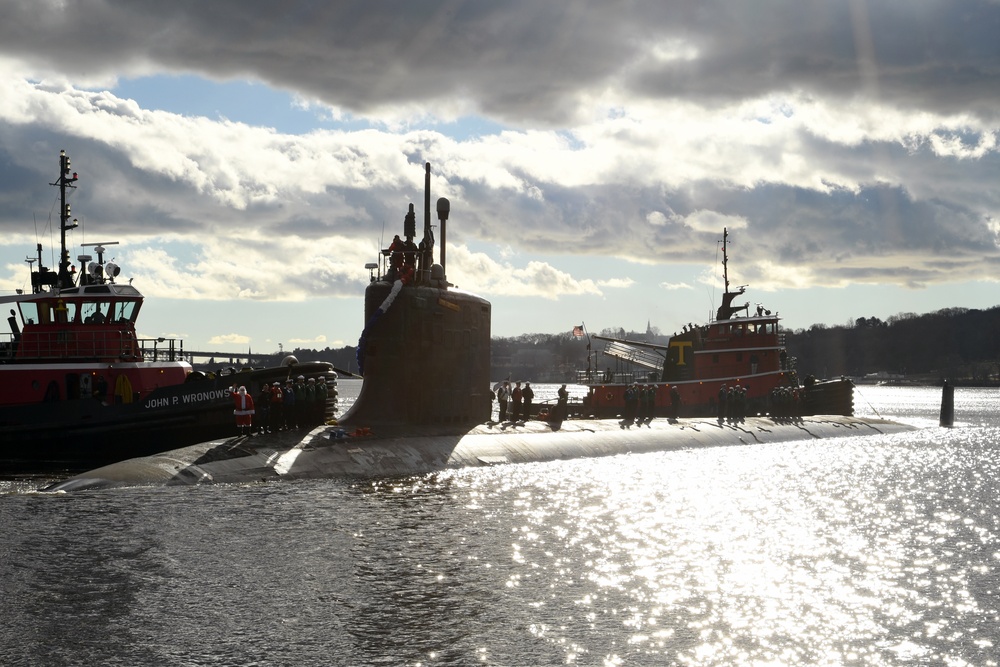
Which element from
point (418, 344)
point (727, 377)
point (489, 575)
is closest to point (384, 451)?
point (418, 344)

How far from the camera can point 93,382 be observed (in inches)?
1162

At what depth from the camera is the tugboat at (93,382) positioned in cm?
2738

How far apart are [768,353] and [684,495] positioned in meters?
23.7

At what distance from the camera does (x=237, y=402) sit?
965 inches

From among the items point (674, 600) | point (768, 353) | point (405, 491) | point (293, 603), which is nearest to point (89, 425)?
point (405, 491)

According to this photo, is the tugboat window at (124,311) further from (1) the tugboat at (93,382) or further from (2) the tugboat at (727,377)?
(2) the tugboat at (727,377)

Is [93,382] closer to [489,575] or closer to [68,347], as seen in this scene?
[68,347]

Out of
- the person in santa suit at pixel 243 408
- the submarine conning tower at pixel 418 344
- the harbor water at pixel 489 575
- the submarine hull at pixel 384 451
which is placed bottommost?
the harbor water at pixel 489 575

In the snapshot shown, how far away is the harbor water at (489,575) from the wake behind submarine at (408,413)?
1.05 metres

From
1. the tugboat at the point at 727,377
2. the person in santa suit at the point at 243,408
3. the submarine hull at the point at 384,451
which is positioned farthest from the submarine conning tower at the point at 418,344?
the tugboat at the point at 727,377

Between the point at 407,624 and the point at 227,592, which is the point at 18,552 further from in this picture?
the point at 407,624

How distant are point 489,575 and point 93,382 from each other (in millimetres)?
18691

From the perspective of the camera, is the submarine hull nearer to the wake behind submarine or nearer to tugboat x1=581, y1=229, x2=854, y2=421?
the wake behind submarine

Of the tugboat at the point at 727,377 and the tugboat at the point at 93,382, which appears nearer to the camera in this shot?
the tugboat at the point at 93,382
